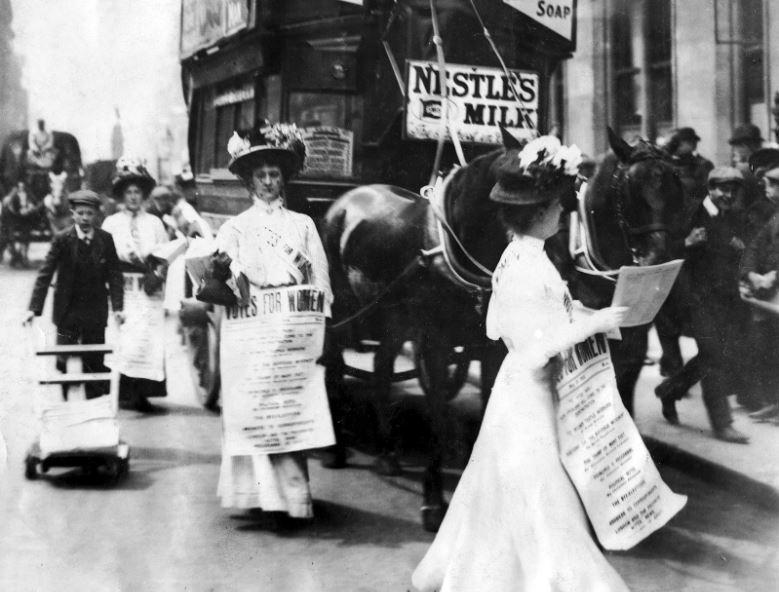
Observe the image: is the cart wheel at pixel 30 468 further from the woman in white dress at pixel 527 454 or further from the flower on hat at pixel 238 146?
the woman in white dress at pixel 527 454

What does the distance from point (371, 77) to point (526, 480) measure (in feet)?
10.8

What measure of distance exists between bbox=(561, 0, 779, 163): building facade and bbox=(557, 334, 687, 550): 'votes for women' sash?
9.17 ft

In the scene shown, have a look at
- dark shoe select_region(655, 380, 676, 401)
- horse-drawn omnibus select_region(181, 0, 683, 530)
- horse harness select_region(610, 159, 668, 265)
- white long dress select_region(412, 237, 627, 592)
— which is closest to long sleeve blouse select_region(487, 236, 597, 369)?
white long dress select_region(412, 237, 627, 592)

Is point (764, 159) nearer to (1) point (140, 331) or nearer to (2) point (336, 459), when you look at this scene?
(2) point (336, 459)

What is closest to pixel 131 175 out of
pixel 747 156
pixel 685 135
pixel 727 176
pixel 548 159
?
pixel 548 159

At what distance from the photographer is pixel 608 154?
5270mm

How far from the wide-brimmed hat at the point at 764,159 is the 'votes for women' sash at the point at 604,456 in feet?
8.19

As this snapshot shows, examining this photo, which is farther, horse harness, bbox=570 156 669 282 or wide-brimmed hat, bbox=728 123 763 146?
wide-brimmed hat, bbox=728 123 763 146

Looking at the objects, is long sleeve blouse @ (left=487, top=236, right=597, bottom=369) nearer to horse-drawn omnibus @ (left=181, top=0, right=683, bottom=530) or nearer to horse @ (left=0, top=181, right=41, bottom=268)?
horse-drawn omnibus @ (left=181, top=0, right=683, bottom=530)

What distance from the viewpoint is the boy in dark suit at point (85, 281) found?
5.85 meters

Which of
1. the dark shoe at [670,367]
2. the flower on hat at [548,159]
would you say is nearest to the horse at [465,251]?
the flower on hat at [548,159]

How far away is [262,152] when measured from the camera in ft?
16.8

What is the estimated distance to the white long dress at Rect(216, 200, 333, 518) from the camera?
506cm

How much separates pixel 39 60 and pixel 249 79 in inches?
49.7
